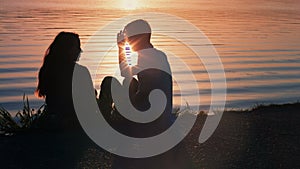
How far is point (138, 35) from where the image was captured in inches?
265

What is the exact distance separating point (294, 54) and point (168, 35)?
7930 mm

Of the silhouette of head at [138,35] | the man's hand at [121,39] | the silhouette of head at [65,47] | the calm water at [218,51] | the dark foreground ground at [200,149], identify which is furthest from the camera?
the calm water at [218,51]

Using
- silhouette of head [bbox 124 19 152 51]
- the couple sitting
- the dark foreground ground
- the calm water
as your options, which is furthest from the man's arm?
the calm water

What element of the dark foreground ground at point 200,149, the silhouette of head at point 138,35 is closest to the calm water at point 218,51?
the dark foreground ground at point 200,149

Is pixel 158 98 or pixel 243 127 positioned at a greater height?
pixel 158 98

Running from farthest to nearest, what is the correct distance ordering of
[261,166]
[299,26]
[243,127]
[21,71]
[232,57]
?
1. [299,26]
2. [232,57]
3. [21,71]
4. [243,127]
5. [261,166]

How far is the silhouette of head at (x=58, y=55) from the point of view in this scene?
7.50 metres

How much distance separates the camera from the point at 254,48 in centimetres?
2359

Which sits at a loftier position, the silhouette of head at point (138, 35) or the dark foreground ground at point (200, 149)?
the silhouette of head at point (138, 35)

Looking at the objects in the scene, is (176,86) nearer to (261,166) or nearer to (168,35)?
(261,166)

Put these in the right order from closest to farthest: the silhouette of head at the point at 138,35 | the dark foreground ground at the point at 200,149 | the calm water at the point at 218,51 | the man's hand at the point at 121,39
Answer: the dark foreground ground at the point at 200,149 → the silhouette of head at the point at 138,35 → the man's hand at the point at 121,39 → the calm water at the point at 218,51

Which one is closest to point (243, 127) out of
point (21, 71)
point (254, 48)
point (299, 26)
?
point (21, 71)

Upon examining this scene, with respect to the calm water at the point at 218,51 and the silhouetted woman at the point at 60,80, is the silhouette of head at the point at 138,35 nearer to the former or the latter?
the silhouetted woman at the point at 60,80

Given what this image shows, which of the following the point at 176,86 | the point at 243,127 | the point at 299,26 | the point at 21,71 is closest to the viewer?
the point at 243,127
